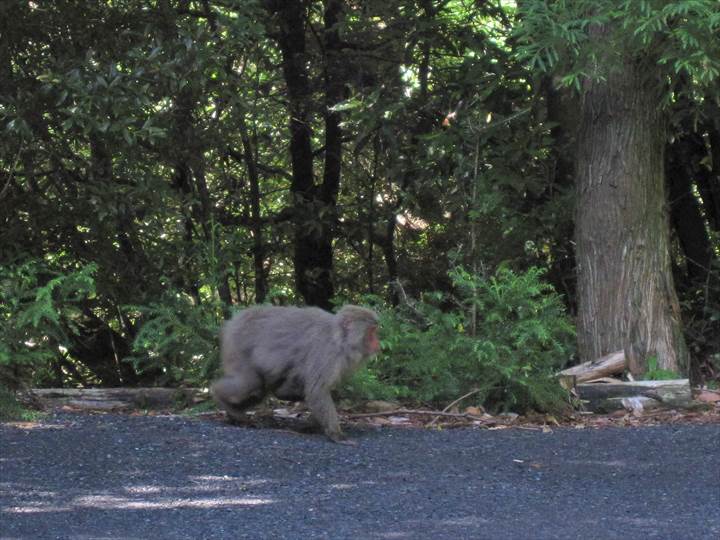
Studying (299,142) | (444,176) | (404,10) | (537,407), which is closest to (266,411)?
(537,407)

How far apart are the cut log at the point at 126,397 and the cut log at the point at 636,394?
11.1 ft

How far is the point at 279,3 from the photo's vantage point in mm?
13984

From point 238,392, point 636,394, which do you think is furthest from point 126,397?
point 636,394

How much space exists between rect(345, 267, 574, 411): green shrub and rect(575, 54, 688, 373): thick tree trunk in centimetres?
50

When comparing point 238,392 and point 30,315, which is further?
point 30,315

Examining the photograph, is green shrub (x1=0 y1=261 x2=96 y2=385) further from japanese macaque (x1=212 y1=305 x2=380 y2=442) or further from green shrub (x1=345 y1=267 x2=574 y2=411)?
green shrub (x1=345 y1=267 x2=574 y2=411)

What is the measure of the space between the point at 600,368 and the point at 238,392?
3.47m

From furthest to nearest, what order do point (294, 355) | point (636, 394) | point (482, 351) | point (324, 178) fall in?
point (324, 178) → point (636, 394) → point (482, 351) → point (294, 355)

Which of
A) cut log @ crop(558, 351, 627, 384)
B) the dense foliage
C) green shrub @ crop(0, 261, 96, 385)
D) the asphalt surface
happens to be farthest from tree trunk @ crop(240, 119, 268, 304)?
the asphalt surface

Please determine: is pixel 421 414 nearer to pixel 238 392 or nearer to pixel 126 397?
pixel 238 392

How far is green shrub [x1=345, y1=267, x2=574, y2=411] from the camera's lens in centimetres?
937

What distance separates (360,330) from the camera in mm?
8273

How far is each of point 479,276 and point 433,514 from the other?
499 centimetres

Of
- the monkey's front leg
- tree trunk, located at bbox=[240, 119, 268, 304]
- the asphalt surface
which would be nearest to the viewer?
the asphalt surface
